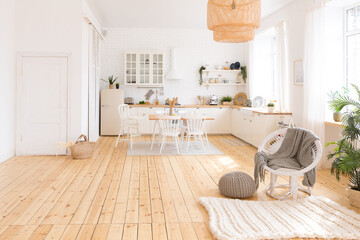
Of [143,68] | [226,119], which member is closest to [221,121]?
[226,119]

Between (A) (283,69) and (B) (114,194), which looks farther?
(A) (283,69)

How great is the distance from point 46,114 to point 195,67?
16.5ft

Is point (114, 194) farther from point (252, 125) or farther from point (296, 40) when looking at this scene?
point (296, 40)

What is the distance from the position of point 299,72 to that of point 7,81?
5528 mm

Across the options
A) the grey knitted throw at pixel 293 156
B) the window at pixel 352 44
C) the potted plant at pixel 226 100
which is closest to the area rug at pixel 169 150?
the potted plant at pixel 226 100

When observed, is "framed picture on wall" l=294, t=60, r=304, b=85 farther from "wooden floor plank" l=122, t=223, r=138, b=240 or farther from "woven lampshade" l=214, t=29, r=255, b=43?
"wooden floor plank" l=122, t=223, r=138, b=240

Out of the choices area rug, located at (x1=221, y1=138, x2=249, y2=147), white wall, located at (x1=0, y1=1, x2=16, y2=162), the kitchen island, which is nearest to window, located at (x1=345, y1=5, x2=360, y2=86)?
the kitchen island

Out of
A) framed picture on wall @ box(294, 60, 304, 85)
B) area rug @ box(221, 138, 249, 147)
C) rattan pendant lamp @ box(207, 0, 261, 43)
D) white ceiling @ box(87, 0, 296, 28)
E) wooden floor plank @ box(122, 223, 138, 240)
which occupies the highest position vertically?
white ceiling @ box(87, 0, 296, 28)

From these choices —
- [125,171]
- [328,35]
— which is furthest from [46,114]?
[328,35]

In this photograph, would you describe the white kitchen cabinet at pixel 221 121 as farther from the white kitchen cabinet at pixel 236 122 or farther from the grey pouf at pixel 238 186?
the grey pouf at pixel 238 186

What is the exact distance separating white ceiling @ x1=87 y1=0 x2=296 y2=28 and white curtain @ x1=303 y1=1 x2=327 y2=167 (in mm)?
1367

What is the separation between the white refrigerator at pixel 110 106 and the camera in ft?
30.0

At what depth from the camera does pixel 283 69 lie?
7.05 metres

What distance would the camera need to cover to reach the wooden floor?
3008 mm
